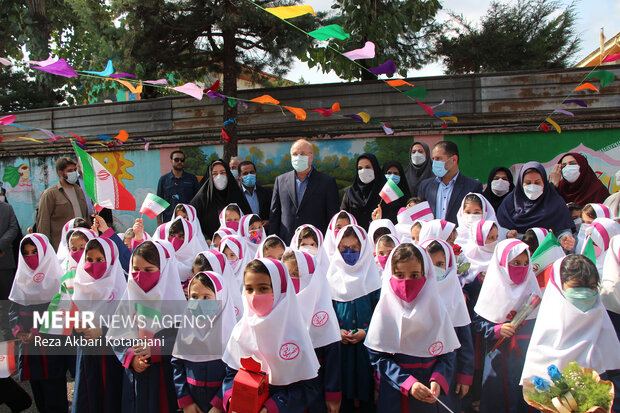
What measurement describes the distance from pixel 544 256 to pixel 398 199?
1.90 m

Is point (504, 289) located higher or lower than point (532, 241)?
lower

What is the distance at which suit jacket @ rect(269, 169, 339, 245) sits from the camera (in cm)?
533

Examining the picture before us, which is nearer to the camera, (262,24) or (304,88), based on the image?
(262,24)

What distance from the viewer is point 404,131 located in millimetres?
9398

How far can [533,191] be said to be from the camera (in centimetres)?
459

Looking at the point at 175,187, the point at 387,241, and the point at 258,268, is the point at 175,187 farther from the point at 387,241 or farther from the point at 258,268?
the point at 258,268

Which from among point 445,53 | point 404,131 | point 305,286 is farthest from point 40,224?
point 445,53

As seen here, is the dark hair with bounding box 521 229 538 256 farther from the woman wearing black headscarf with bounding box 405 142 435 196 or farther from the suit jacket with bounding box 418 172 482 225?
the woman wearing black headscarf with bounding box 405 142 435 196

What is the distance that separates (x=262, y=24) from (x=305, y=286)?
6.57 m

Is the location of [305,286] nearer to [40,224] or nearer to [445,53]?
[40,224]

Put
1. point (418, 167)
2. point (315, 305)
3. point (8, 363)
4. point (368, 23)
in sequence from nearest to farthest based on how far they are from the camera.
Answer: point (315, 305) → point (8, 363) → point (418, 167) → point (368, 23)

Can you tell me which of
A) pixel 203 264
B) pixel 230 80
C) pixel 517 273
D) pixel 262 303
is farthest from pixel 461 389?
pixel 230 80

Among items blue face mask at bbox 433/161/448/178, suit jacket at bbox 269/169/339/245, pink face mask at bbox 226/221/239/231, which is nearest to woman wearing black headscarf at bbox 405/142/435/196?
blue face mask at bbox 433/161/448/178

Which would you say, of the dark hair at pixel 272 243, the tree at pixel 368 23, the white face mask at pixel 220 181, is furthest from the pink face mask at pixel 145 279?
the tree at pixel 368 23
